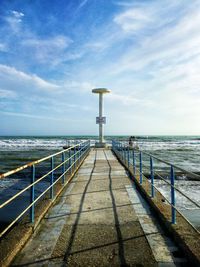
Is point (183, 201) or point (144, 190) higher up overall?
point (144, 190)

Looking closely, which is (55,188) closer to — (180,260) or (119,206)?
(119,206)

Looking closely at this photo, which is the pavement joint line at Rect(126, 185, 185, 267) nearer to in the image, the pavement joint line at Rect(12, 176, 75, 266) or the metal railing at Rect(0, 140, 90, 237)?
the pavement joint line at Rect(12, 176, 75, 266)

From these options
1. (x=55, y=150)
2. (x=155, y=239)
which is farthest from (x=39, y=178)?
(x=55, y=150)

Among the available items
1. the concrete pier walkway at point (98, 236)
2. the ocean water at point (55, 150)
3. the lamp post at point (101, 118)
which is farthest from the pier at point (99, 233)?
the lamp post at point (101, 118)

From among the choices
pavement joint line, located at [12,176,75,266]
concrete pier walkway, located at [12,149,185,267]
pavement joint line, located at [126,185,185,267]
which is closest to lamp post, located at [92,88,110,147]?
concrete pier walkway, located at [12,149,185,267]

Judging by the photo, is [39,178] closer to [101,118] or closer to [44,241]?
[44,241]

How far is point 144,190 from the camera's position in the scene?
266 inches

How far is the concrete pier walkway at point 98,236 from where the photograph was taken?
3287mm

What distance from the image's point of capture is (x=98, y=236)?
13.1 ft

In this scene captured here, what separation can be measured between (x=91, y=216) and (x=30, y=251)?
1616mm

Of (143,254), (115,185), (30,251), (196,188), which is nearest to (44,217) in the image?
(30,251)

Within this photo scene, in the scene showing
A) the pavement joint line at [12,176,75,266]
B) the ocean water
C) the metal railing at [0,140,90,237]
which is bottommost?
the ocean water

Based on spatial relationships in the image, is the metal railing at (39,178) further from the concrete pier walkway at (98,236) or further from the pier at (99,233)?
the concrete pier walkway at (98,236)

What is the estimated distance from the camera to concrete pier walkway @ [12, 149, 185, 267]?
10.8 ft
